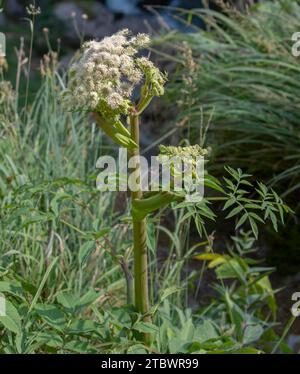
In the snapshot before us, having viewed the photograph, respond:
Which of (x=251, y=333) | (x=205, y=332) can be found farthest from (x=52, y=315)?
(x=251, y=333)

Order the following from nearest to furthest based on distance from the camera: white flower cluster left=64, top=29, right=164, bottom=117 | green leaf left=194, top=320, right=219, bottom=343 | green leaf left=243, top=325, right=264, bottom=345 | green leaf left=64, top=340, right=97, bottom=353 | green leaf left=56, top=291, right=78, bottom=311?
white flower cluster left=64, top=29, right=164, bottom=117, green leaf left=64, top=340, right=97, bottom=353, green leaf left=56, top=291, right=78, bottom=311, green leaf left=194, top=320, right=219, bottom=343, green leaf left=243, top=325, right=264, bottom=345

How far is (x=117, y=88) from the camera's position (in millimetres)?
1751

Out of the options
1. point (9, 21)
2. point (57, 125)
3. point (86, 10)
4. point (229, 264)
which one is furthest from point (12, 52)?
point (229, 264)

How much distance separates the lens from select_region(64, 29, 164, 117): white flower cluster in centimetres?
171

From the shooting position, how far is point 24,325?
6.49 ft

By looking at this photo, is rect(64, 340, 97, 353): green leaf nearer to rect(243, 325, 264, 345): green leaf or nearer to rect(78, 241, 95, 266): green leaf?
rect(78, 241, 95, 266): green leaf

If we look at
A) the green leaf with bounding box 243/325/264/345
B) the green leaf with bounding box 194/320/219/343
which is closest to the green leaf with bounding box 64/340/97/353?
the green leaf with bounding box 194/320/219/343

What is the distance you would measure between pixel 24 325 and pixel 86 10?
298 inches

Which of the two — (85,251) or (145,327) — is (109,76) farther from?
(145,327)

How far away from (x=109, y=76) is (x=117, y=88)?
0.13 feet

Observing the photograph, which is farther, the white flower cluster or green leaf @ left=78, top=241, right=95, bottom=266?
green leaf @ left=78, top=241, right=95, bottom=266

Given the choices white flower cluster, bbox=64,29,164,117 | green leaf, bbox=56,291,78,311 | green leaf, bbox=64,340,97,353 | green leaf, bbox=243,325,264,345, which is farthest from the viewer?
green leaf, bbox=243,325,264,345

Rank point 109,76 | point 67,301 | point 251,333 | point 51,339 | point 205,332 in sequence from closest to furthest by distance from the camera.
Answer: point 109,76 → point 51,339 → point 67,301 → point 205,332 → point 251,333
